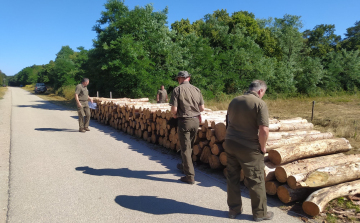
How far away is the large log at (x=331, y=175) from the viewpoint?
4.30 m

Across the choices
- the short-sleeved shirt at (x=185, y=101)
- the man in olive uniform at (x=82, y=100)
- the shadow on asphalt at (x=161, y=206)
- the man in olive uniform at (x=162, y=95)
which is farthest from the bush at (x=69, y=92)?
the shadow on asphalt at (x=161, y=206)

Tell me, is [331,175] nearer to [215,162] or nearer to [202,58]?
[215,162]

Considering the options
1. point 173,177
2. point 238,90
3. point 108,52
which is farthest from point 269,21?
point 173,177

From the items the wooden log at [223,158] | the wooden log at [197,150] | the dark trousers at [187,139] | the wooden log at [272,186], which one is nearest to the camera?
the wooden log at [272,186]

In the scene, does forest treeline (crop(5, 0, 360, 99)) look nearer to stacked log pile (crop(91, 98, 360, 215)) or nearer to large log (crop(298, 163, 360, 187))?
stacked log pile (crop(91, 98, 360, 215))

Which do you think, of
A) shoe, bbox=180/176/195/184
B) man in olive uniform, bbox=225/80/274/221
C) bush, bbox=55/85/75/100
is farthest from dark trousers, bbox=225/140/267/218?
bush, bbox=55/85/75/100

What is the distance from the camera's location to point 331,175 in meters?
4.41

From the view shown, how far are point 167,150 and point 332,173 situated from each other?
4.48 meters

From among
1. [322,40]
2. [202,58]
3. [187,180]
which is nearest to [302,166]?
[187,180]

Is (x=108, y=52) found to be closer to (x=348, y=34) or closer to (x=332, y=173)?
(x=332, y=173)

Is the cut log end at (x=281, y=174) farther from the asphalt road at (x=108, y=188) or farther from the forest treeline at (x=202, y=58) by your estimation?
the forest treeline at (x=202, y=58)

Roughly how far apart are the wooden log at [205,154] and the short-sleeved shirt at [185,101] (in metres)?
1.16

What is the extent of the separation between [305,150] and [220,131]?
1.65 metres

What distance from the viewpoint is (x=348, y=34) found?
161ft
